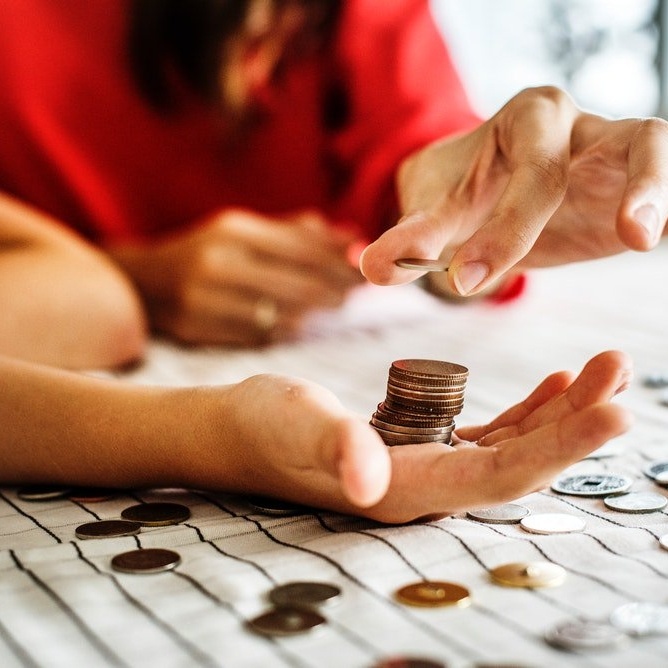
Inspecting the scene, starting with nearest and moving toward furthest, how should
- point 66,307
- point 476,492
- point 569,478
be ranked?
point 476,492
point 569,478
point 66,307

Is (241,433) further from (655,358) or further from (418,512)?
(655,358)

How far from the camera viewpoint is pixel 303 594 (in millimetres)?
610

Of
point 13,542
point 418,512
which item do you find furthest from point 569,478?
point 13,542

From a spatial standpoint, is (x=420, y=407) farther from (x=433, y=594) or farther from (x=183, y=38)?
(x=183, y=38)

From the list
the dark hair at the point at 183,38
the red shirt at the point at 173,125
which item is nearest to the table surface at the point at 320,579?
the red shirt at the point at 173,125

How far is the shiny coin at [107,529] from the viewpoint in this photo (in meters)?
0.74

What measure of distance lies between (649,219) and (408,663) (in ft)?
1.27

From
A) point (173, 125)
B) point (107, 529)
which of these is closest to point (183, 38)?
point (173, 125)

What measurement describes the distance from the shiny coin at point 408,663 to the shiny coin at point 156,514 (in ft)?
0.99

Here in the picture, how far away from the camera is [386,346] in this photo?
5.28ft

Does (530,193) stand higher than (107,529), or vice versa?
(530,193)

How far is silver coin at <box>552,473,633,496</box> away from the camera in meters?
0.84

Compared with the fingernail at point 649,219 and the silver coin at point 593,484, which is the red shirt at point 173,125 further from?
the fingernail at point 649,219

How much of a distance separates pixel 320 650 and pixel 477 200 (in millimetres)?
527
